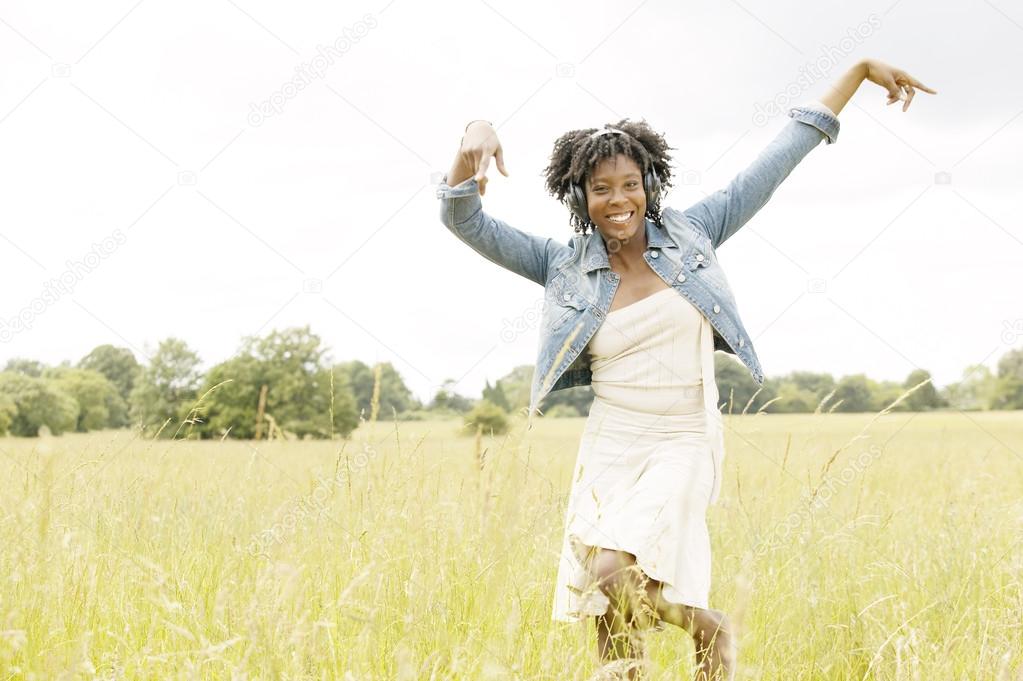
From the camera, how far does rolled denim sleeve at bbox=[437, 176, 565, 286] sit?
300 centimetres

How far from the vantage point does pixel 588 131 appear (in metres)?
3.12

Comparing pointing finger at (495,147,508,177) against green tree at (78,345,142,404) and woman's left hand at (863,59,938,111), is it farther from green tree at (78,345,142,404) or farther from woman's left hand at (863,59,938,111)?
green tree at (78,345,142,404)

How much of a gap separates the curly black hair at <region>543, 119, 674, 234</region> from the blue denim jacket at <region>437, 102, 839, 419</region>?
0.45ft

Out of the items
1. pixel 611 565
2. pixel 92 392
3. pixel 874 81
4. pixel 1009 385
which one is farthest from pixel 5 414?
pixel 1009 385

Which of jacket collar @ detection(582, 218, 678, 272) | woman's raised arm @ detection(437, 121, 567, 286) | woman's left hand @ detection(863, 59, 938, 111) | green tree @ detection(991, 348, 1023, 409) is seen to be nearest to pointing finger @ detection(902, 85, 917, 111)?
woman's left hand @ detection(863, 59, 938, 111)

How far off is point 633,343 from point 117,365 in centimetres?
3508

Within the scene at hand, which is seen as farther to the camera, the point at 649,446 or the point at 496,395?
the point at 649,446

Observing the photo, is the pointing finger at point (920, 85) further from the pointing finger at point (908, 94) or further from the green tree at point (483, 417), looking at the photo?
the green tree at point (483, 417)

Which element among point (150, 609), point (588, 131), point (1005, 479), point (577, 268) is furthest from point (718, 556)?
point (1005, 479)

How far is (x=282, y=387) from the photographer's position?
37.2 meters

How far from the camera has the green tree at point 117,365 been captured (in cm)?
3021

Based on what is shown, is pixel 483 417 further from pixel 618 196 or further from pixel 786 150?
pixel 786 150

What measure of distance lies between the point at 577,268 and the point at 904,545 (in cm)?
231

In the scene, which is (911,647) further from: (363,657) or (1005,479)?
(1005,479)
